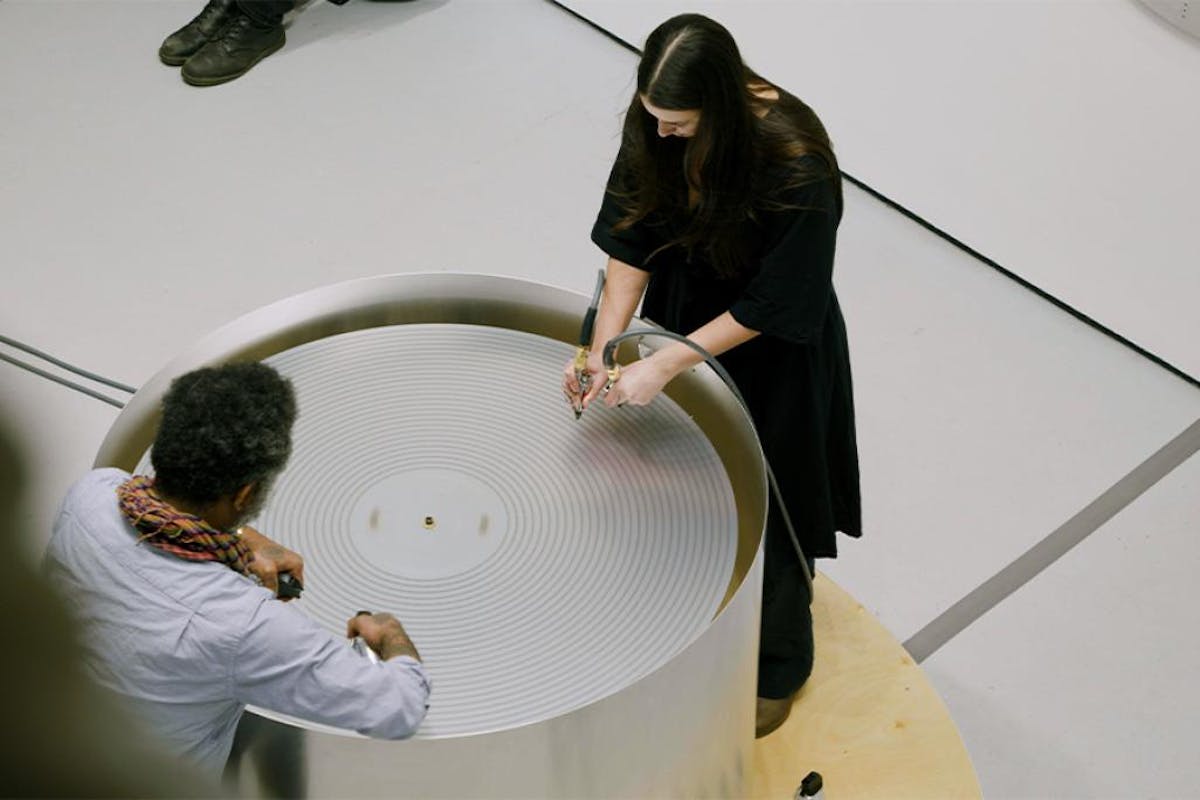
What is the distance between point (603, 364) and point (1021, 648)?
1377 millimetres

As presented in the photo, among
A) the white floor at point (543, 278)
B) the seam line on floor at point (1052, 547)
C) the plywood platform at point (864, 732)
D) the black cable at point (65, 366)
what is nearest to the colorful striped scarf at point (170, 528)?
the black cable at point (65, 366)

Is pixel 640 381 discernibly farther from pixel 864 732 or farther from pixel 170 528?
pixel 864 732

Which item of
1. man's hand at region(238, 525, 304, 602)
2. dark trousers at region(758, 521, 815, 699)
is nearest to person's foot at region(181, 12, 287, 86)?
dark trousers at region(758, 521, 815, 699)

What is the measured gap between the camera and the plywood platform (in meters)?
2.23

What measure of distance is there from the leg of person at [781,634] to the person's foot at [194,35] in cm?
284

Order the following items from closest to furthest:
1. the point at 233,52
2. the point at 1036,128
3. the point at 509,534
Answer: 1. the point at 509,534
2. the point at 1036,128
3. the point at 233,52

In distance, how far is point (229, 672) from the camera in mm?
1446

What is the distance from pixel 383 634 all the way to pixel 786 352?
790 mm

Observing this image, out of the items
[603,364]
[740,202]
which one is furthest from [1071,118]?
[603,364]

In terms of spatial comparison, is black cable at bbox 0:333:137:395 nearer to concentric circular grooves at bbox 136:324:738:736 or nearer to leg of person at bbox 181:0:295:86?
concentric circular grooves at bbox 136:324:738:736

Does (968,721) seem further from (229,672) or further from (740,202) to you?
(229,672)

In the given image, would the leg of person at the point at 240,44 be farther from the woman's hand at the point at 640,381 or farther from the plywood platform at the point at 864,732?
the woman's hand at the point at 640,381

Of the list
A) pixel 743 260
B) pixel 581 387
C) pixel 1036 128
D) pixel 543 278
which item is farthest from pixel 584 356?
pixel 1036 128

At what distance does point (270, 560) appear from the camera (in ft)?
5.15
